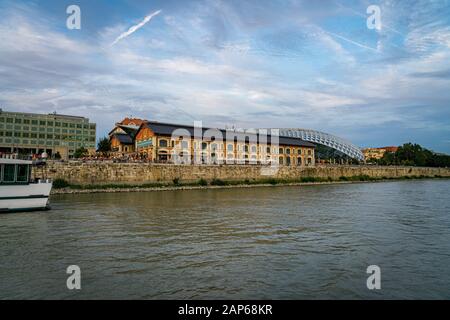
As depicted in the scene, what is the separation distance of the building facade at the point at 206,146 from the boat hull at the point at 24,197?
27551 millimetres

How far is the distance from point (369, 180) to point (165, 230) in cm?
7378

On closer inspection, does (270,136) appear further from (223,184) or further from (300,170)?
(223,184)

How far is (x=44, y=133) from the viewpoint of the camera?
299ft

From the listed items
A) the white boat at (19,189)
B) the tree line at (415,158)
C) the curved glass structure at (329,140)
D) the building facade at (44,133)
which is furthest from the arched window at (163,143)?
the tree line at (415,158)

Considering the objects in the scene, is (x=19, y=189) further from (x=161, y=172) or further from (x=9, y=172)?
(x=161, y=172)

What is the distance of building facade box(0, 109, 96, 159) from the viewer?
84000mm

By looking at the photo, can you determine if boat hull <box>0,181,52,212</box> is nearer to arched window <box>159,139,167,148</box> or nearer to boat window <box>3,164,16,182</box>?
boat window <box>3,164,16,182</box>

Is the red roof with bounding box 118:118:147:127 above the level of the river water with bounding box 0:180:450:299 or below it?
above

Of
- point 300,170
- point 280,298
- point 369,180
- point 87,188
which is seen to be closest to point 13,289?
point 280,298

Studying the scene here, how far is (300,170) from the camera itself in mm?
68688

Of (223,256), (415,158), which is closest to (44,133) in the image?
(223,256)

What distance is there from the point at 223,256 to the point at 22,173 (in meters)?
16.5

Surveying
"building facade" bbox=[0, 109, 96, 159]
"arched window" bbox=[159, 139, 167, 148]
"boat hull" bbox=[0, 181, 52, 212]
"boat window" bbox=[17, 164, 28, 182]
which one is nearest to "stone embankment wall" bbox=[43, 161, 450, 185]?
"arched window" bbox=[159, 139, 167, 148]

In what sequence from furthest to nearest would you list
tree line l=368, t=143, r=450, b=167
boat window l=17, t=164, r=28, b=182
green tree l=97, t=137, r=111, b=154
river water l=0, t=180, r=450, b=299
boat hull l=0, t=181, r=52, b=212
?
1. tree line l=368, t=143, r=450, b=167
2. green tree l=97, t=137, r=111, b=154
3. boat window l=17, t=164, r=28, b=182
4. boat hull l=0, t=181, r=52, b=212
5. river water l=0, t=180, r=450, b=299
